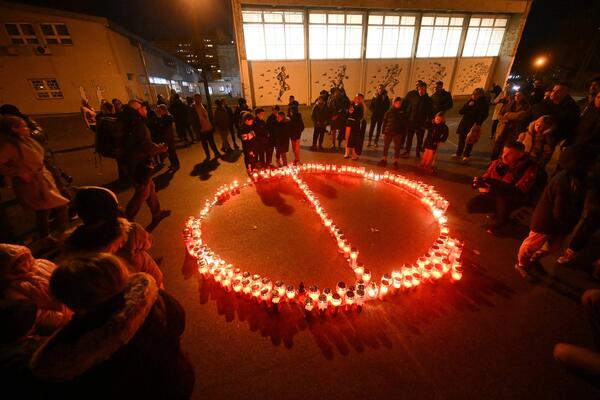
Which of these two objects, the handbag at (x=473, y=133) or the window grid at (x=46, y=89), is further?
the window grid at (x=46, y=89)

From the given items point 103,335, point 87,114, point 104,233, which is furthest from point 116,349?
point 87,114

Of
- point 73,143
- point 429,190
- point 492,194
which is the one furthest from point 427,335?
point 73,143

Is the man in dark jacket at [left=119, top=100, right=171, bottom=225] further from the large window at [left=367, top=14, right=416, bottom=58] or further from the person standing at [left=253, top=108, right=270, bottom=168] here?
the large window at [left=367, top=14, right=416, bottom=58]

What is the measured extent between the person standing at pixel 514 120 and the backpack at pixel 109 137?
9534 millimetres

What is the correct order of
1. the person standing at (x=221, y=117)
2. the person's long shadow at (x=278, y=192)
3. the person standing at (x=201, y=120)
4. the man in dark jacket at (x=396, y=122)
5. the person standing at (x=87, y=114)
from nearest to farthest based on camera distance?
the person's long shadow at (x=278, y=192) → the man in dark jacket at (x=396, y=122) → the person standing at (x=201, y=120) → the person standing at (x=221, y=117) → the person standing at (x=87, y=114)

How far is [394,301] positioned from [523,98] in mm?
6783

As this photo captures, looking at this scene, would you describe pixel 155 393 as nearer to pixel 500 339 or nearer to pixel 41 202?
pixel 500 339

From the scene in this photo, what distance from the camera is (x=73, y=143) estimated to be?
12289 millimetres

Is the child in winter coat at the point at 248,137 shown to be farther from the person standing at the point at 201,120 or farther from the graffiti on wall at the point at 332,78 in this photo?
the graffiti on wall at the point at 332,78

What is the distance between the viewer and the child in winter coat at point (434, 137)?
6.87 m

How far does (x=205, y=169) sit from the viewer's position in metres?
8.46

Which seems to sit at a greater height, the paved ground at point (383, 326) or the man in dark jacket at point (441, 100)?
the man in dark jacket at point (441, 100)

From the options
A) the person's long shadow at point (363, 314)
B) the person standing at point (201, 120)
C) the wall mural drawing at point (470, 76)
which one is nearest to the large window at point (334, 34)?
the wall mural drawing at point (470, 76)

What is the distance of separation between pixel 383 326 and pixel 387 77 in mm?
17438
